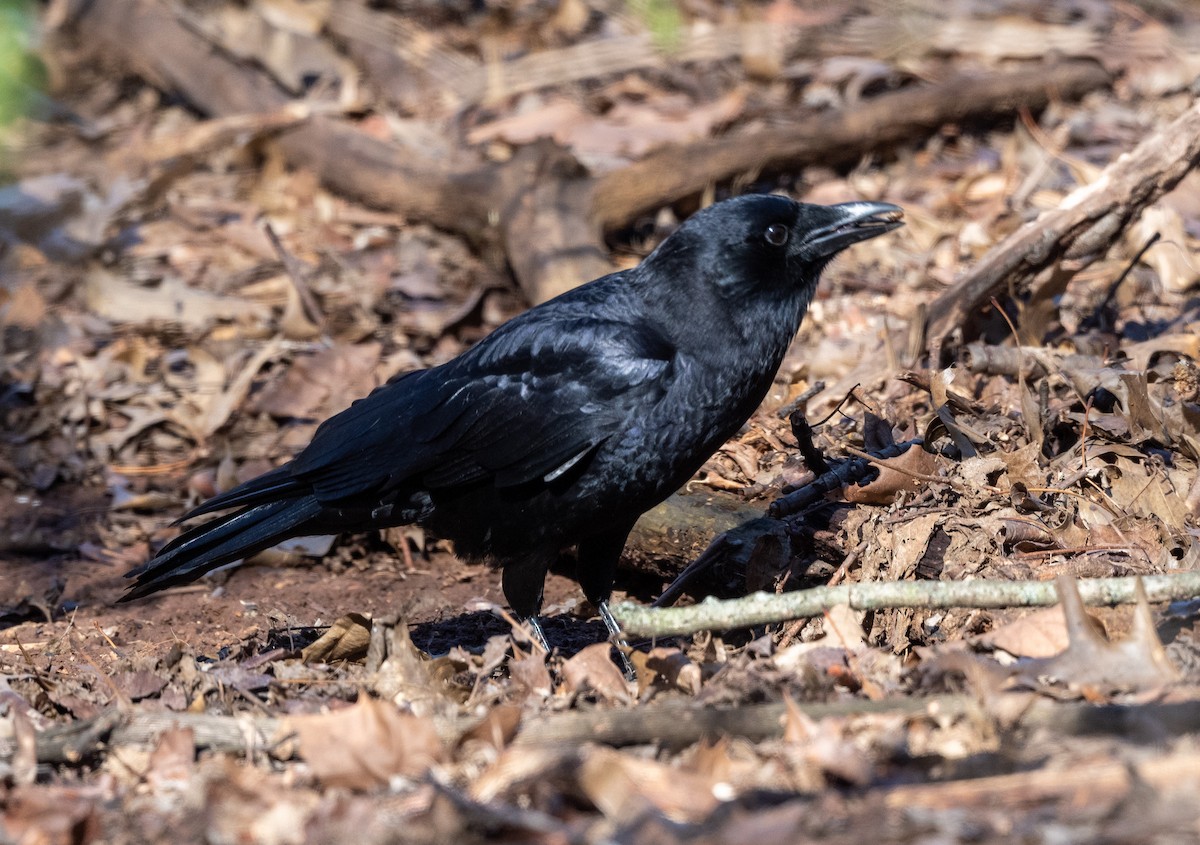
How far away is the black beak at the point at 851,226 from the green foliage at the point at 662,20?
17.3ft

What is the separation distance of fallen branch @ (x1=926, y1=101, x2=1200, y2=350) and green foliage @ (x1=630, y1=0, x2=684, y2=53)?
15.2 feet

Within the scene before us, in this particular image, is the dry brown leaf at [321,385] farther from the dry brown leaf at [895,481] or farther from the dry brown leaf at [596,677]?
the dry brown leaf at [596,677]

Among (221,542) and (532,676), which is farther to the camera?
(221,542)

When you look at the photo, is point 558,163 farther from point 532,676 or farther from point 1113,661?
point 1113,661

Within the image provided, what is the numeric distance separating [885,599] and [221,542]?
234 cm

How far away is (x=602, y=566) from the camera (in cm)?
432

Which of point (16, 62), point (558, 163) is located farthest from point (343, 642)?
point (16, 62)

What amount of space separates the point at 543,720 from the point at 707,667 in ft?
2.15

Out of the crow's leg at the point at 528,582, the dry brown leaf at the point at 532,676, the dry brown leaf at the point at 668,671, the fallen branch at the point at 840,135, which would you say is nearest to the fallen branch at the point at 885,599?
the dry brown leaf at the point at 668,671

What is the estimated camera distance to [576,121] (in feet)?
26.7

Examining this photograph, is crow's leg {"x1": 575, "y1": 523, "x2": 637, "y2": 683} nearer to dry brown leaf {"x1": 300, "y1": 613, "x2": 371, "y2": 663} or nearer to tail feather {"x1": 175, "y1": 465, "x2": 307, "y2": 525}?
dry brown leaf {"x1": 300, "y1": 613, "x2": 371, "y2": 663}

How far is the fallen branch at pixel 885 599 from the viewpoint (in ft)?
9.71

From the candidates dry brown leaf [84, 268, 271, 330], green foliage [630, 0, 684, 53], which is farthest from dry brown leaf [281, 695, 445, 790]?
green foliage [630, 0, 684, 53]

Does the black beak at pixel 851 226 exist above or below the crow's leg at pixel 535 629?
above
